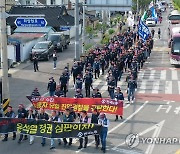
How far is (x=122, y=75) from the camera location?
31859mm

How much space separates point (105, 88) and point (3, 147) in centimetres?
1142

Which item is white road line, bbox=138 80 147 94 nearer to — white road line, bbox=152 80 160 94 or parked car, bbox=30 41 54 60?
white road line, bbox=152 80 160 94

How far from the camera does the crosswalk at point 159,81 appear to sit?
88.7 feet

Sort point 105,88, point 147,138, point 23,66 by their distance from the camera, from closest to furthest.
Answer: point 147,138 → point 105,88 → point 23,66

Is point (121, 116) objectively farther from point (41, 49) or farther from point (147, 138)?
point (41, 49)

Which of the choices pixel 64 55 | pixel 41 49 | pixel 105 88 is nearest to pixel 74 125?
pixel 105 88

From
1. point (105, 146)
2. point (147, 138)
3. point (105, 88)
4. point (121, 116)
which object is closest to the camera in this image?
point (105, 146)

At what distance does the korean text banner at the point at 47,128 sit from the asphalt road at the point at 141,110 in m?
0.53

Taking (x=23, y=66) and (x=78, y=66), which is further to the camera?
(x=23, y=66)

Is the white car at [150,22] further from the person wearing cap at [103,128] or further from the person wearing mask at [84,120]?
the person wearing cap at [103,128]

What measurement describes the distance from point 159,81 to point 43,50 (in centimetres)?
1228

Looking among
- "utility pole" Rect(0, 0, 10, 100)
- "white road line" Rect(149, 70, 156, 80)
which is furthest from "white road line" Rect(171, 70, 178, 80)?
"utility pole" Rect(0, 0, 10, 100)

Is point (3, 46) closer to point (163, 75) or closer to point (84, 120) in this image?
point (84, 120)

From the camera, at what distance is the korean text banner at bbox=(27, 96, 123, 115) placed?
1992 cm
